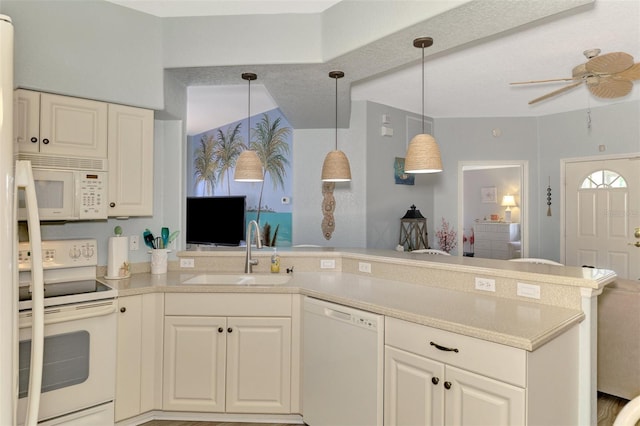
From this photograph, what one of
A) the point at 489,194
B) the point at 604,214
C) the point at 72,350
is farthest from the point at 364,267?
the point at 489,194

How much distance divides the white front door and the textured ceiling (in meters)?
0.87

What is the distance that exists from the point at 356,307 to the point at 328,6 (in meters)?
1.91

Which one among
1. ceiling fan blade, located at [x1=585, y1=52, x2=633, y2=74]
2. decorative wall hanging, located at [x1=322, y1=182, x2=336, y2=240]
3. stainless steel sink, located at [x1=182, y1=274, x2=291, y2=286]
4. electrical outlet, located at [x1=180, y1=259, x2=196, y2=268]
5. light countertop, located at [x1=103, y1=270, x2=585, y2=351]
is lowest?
stainless steel sink, located at [x1=182, y1=274, x2=291, y2=286]

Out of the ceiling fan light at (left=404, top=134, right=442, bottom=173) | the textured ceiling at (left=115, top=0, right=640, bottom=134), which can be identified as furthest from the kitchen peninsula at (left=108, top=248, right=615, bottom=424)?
the textured ceiling at (left=115, top=0, right=640, bottom=134)

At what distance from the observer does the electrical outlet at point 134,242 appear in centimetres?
292

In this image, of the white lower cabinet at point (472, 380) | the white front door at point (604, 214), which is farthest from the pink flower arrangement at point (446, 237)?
the white lower cabinet at point (472, 380)

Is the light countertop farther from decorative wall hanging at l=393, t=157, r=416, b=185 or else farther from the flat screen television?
decorative wall hanging at l=393, t=157, r=416, b=185

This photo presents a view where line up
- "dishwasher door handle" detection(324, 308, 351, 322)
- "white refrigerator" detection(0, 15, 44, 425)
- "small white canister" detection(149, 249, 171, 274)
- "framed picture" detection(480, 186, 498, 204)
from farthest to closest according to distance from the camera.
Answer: "framed picture" detection(480, 186, 498, 204) → "small white canister" detection(149, 249, 171, 274) → "dishwasher door handle" detection(324, 308, 351, 322) → "white refrigerator" detection(0, 15, 44, 425)

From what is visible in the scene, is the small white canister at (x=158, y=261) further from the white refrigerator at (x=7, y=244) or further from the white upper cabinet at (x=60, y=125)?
the white refrigerator at (x=7, y=244)

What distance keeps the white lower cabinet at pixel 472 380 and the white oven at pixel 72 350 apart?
1551mm

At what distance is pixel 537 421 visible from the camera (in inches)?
59.4

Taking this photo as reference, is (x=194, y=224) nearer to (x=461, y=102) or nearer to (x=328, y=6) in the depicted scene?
(x=328, y=6)

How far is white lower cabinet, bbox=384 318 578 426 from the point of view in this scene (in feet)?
4.88

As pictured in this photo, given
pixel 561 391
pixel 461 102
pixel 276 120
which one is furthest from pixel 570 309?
pixel 276 120
